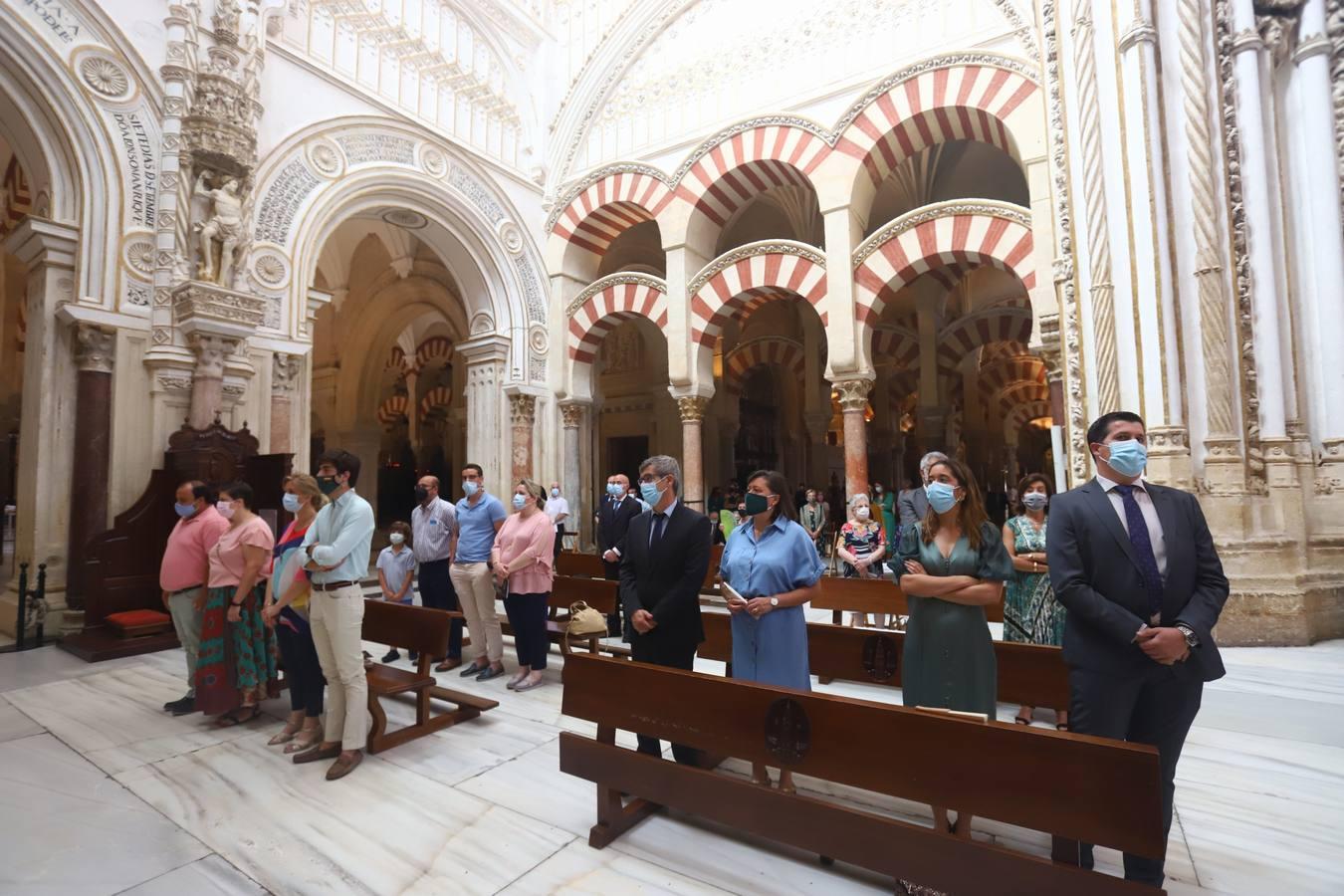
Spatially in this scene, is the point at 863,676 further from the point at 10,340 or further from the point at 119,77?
the point at 10,340

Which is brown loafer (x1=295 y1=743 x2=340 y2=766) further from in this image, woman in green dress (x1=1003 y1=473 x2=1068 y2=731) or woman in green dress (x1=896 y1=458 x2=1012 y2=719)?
woman in green dress (x1=1003 y1=473 x2=1068 y2=731)

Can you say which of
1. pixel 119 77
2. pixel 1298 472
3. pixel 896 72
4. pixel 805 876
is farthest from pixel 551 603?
pixel 896 72

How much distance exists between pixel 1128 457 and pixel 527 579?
10.5 ft

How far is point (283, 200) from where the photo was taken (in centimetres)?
726

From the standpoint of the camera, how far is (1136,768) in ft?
4.83

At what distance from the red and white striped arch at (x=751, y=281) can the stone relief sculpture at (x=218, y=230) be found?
18.0 feet

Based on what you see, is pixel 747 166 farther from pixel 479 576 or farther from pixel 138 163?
pixel 479 576

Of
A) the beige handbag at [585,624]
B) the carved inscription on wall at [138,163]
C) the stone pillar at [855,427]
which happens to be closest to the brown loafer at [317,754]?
the beige handbag at [585,624]

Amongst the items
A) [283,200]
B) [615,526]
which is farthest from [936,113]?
[283,200]

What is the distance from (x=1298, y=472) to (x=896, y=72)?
5.89 m

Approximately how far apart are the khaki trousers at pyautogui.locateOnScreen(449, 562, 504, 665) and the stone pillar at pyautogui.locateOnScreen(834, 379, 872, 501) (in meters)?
5.13

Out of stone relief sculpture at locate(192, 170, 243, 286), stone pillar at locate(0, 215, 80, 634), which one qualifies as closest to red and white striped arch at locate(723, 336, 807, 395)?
stone relief sculpture at locate(192, 170, 243, 286)

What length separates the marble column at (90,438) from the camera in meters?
5.55

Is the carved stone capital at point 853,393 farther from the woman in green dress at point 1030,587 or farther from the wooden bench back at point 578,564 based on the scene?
the woman in green dress at point 1030,587
